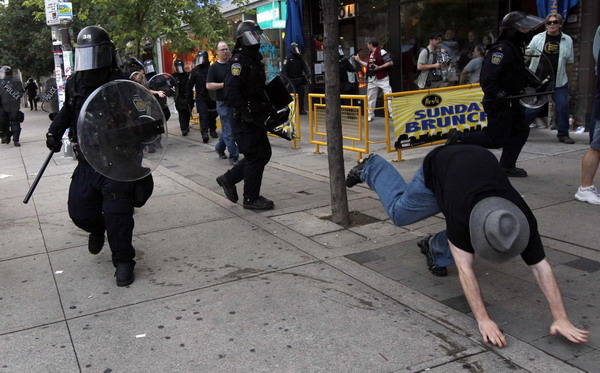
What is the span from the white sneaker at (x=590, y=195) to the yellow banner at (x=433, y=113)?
301 cm

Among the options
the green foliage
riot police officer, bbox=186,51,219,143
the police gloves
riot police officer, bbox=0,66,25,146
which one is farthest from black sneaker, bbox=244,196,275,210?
the green foliage

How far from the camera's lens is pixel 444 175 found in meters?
3.52

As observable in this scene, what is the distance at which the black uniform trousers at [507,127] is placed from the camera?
670 cm

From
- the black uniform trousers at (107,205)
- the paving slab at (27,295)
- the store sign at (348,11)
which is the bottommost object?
the paving slab at (27,295)

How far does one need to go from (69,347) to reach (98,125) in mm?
1604

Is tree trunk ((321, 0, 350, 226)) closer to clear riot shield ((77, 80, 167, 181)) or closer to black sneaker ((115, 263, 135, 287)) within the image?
clear riot shield ((77, 80, 167, 181))

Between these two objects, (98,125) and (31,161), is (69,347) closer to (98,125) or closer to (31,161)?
(98,125)

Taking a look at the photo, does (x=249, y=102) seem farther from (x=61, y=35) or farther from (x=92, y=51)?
(x=61, y=35)

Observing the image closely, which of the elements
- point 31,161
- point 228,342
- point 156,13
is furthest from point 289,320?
point 156,13

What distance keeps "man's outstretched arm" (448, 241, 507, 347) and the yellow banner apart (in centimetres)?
527

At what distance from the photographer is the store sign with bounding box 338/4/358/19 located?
15.3m

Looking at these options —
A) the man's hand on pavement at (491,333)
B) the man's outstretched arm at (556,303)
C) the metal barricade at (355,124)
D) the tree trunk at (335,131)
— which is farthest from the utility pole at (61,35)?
the man's outstretched arm at (556,303)

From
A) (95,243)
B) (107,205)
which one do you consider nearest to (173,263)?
(95,243)

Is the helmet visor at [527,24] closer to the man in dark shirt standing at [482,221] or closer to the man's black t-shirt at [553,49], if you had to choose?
the man's black t-shirt at [553,49]
